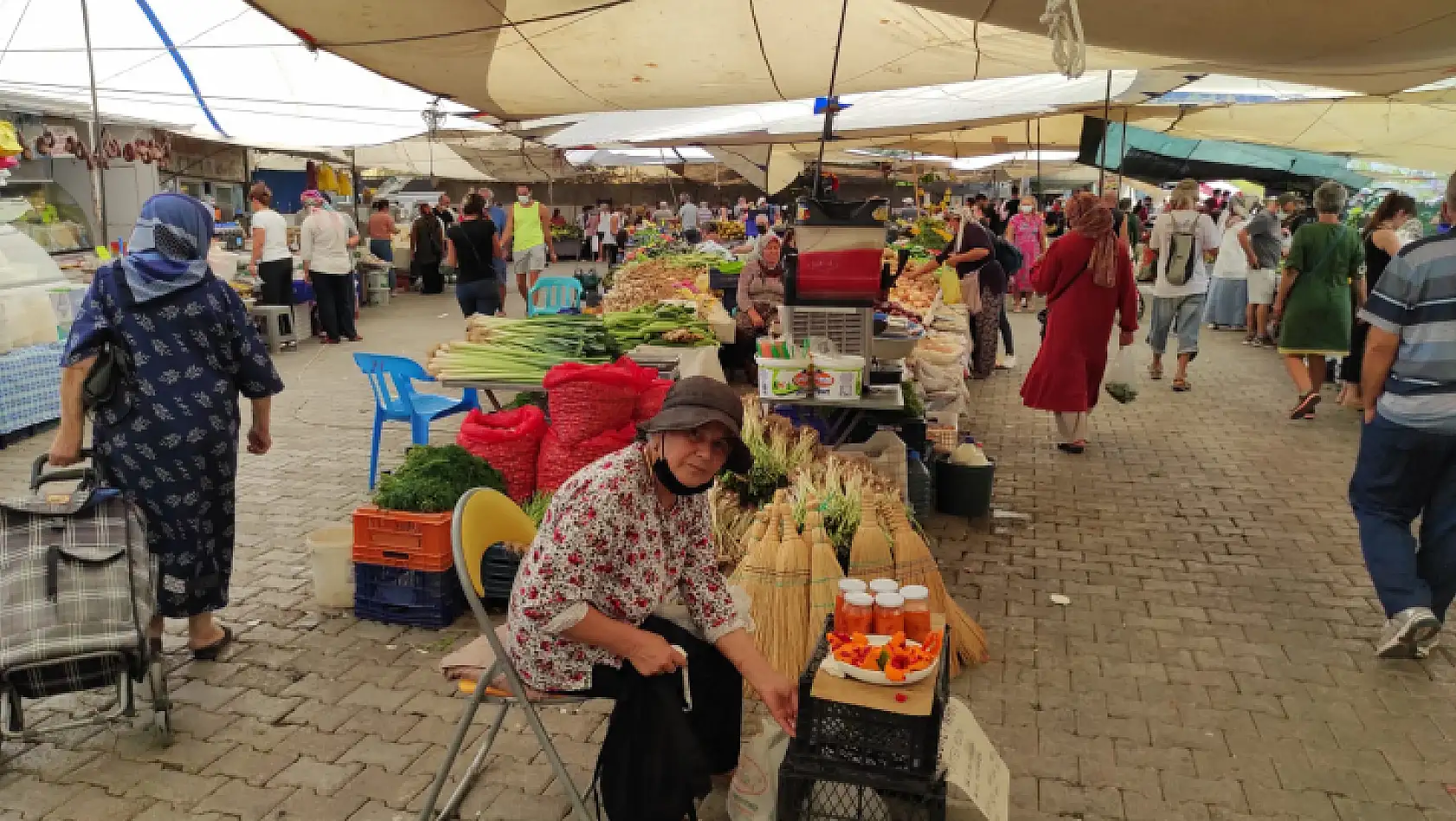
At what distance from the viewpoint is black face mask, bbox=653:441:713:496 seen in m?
2.57

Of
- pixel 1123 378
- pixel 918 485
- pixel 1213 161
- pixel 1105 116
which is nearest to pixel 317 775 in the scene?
pixel 918 485

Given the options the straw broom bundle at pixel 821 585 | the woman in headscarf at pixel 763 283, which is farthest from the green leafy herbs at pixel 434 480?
the woman in headscarf at pixel 763 283

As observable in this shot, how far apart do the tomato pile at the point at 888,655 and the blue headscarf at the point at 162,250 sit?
281cm

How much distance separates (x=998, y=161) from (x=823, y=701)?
23.8m

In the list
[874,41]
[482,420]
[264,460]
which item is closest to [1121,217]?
[874,41]

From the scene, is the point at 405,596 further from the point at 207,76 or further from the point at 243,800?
the point at 207,76

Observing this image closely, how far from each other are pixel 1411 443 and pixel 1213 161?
12.5 m

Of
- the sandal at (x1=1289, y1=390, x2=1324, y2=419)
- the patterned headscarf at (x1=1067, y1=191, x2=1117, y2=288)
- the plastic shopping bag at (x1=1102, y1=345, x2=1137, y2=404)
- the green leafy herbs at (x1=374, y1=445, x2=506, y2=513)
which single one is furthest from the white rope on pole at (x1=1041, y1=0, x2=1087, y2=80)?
the sandal at (x1=1289, y1=390, x2=1324, y2=419)

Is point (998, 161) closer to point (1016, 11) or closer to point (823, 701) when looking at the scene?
point (1016, 11)

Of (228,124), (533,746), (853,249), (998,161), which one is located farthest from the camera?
(998,161)

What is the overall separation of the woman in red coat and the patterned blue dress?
17.9 feet

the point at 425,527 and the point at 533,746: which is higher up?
the point at 425,527

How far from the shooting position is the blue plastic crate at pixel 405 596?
4.40 metres

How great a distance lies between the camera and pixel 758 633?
3.81 meters
